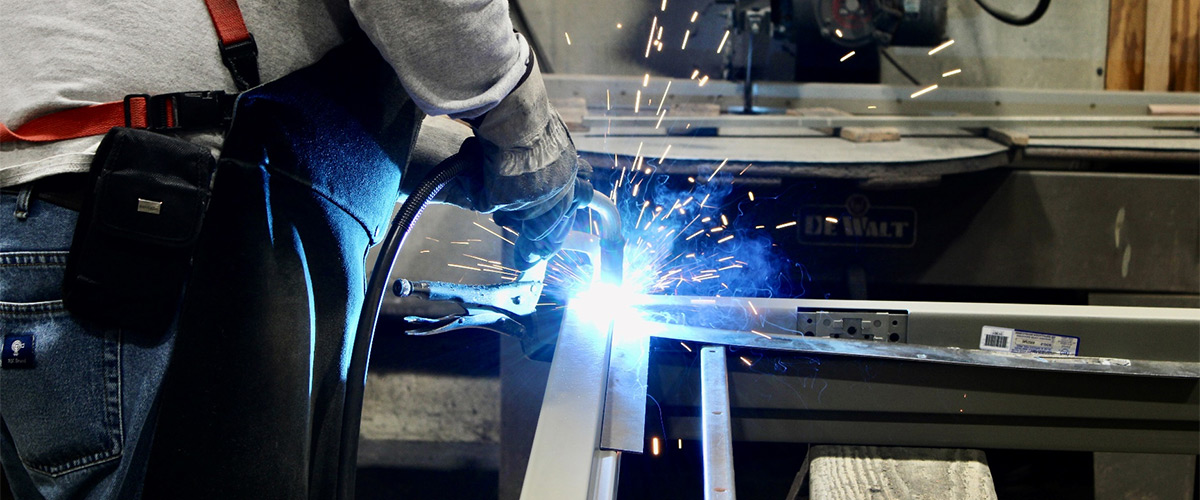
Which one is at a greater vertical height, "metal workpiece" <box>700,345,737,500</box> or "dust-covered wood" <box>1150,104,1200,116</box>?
"dust-covered wood" <box>1150,104,1200,116</box>

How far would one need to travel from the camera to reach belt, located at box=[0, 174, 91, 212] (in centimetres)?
83

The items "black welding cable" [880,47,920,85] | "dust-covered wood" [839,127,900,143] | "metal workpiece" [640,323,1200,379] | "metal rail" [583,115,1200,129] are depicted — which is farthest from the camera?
"black welding cable" [880,47,920,85]


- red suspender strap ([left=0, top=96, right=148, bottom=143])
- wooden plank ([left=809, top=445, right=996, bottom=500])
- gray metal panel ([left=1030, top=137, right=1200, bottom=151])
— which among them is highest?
gray metal panel ([left=1030, top=137, right=1200, bottom=151])

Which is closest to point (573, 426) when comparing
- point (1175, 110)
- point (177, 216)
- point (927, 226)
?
point (177, 216)

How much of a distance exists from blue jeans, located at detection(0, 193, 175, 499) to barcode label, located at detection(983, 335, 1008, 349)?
3.94 feet

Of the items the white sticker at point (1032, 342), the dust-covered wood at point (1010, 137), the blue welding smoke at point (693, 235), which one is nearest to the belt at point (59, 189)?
the blue welding smoke at point (693, 235)

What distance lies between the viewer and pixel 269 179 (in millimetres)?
873

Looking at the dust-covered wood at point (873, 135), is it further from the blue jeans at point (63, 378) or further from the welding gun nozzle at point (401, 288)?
the blue jeans at point (63, 378)

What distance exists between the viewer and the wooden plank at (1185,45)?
270 centimetres

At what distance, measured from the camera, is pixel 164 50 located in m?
0.84

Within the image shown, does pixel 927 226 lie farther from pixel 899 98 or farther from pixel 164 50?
pixel 164 50

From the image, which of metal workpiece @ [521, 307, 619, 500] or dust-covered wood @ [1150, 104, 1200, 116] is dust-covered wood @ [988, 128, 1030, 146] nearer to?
dust-covered wood @ [1150, 104, 1200, 116]

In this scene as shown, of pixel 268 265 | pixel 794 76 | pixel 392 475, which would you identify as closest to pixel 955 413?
pixel 268 265

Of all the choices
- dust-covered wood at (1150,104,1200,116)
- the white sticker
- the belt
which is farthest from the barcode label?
dust-covered wood at (1150,104,1200,116)
